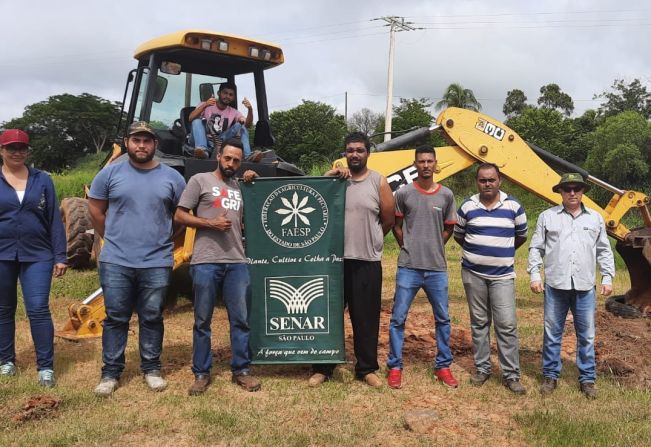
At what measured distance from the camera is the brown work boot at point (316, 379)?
481cm

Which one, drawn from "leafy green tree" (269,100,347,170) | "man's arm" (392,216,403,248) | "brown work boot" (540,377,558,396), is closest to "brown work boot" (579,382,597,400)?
"brown work boot" (540,377,558,396)

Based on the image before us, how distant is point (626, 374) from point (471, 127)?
3.01m

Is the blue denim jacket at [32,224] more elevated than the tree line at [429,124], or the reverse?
the tree line at [429,124]

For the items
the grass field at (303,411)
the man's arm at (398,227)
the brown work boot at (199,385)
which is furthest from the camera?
the man's arm at (398,227)

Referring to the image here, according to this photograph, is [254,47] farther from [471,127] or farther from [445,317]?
[445,317]

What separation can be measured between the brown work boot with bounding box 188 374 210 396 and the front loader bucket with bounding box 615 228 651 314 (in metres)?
5.30

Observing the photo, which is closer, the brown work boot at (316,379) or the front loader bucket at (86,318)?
the brown work boot at (316,379)

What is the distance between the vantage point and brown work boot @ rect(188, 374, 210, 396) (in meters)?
4.53

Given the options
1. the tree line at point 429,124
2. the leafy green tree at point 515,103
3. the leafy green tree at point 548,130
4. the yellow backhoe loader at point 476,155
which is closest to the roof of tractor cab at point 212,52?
the yellow backhoe loader at point 476,155

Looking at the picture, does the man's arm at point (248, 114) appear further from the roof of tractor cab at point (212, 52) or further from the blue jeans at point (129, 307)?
the blue jeans at point (129, 307)

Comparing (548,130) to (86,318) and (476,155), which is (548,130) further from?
(86,318)

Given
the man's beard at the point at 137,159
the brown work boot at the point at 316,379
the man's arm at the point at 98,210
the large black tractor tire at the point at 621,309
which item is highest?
the man's beard at the point at 137,159

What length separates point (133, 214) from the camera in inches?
174

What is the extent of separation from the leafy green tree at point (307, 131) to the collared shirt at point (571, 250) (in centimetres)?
3629
